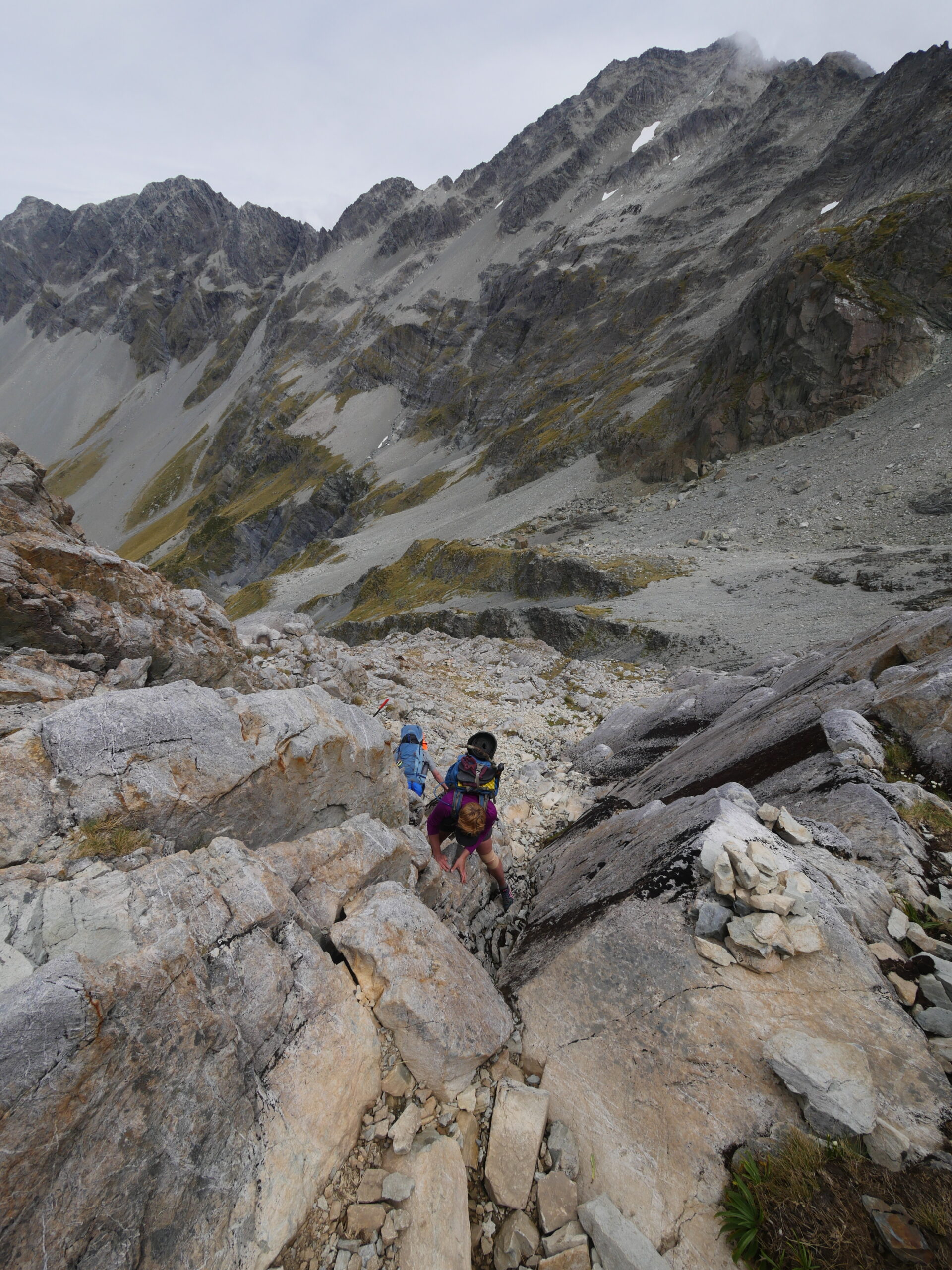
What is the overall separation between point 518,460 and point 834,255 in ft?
118

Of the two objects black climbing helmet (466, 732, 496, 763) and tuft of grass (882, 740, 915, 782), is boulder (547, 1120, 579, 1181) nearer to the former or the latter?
black climbing helmet (466, 732, 496, 763)

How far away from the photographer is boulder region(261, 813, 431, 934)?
5.48 m

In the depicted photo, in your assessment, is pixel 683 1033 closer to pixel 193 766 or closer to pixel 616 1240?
pixel 616 1240

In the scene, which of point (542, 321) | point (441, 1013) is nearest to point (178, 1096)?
point (441, 1013)

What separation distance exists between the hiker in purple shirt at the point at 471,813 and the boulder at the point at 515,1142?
9.80 ft

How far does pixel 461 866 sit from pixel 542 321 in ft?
368

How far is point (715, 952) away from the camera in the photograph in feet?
15.2

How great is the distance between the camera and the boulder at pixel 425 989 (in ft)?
14.9

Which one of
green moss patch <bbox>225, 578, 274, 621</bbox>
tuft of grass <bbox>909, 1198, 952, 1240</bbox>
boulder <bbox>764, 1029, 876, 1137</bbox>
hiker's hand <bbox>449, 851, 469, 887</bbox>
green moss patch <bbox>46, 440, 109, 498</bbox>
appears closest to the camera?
tuft of grass <bbox>909, 1198, 952, 1240</bbox>

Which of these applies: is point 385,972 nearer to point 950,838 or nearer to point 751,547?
point 950,838

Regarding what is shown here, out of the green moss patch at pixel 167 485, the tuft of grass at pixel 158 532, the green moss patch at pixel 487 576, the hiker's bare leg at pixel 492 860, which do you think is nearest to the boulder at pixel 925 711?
the hiker's bare leg at pixel 492 860

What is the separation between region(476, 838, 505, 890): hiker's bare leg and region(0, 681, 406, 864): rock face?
74.5 inches

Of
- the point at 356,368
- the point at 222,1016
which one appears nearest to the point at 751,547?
the point at 222,1016

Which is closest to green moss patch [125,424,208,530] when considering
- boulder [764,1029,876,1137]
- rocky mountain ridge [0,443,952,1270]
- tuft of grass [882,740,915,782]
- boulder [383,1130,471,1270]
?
rocky mountain ridge [0,443,952,1270]
